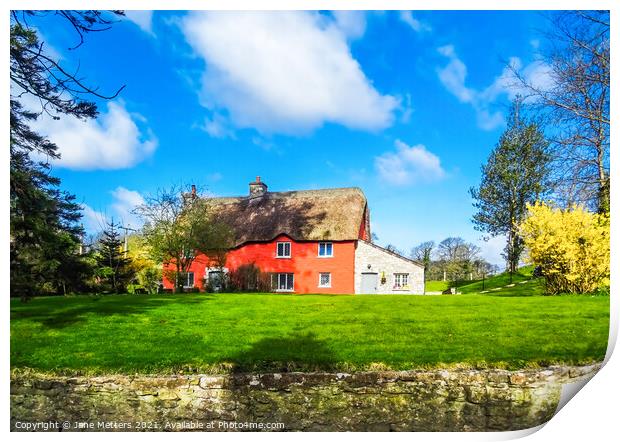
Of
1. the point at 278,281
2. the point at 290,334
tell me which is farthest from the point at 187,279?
the point at 290,334

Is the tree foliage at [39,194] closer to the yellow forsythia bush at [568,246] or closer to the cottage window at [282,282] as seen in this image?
the cottage window at [282,282]

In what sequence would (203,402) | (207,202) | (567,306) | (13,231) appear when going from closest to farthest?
(203,402) < (13,231) < (567,306) < (207,202)

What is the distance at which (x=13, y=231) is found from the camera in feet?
9.78

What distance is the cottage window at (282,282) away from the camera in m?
4.50

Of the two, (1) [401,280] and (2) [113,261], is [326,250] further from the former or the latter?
(2) [113,261]

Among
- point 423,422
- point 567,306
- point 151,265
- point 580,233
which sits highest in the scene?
point 580,233

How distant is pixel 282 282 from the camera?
459 cm

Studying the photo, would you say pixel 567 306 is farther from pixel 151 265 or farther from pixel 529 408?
pixel 151 265

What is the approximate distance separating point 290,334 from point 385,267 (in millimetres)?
1655

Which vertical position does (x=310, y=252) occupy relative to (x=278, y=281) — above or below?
above

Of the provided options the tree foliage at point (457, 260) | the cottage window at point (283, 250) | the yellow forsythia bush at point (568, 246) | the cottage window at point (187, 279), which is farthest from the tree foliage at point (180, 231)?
the yellow forsythia bush at point (568, 246)

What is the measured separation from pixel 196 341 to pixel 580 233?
409 cm

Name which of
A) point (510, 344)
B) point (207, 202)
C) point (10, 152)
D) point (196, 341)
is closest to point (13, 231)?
point (10, 152)

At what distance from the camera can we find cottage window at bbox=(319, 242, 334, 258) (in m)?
4.70
